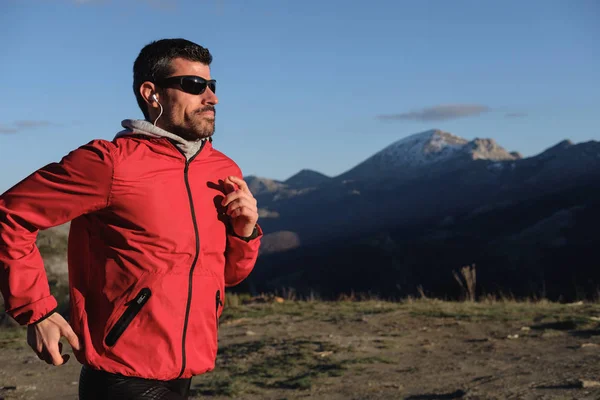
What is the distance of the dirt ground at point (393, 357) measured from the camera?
587cm

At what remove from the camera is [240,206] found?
9.07ft

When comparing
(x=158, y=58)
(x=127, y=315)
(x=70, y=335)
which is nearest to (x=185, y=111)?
(x=158, y=58)

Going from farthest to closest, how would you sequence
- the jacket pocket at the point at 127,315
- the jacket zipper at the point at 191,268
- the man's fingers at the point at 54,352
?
the jacket zipper at the point at 191,268, the jacket pocket at the point at 127,315, the man's fingers at the point at 54,352

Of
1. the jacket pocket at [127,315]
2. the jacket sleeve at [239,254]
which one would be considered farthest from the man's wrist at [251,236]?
the jacket pocket at [127,315]

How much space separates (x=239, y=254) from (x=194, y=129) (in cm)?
54

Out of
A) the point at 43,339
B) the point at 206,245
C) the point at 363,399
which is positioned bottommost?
the point at 363,399

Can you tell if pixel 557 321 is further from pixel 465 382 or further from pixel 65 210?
pixel 65 210

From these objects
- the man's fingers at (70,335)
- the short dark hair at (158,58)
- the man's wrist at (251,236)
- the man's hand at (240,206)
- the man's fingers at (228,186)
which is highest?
the short dark hair at (158,58)

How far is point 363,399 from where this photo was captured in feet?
18.5

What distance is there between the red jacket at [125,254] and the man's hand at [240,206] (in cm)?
9

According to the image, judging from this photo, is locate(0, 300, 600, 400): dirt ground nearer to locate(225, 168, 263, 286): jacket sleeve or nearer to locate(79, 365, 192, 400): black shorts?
locate(225, 168, 263, 286): jacket sleeve

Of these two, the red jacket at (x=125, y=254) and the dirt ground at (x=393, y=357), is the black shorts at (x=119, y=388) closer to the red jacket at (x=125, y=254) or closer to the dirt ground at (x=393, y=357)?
the red jacket at (x=125, y=254)

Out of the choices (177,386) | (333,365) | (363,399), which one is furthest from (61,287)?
(177,386)

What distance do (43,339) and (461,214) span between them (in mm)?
130766
